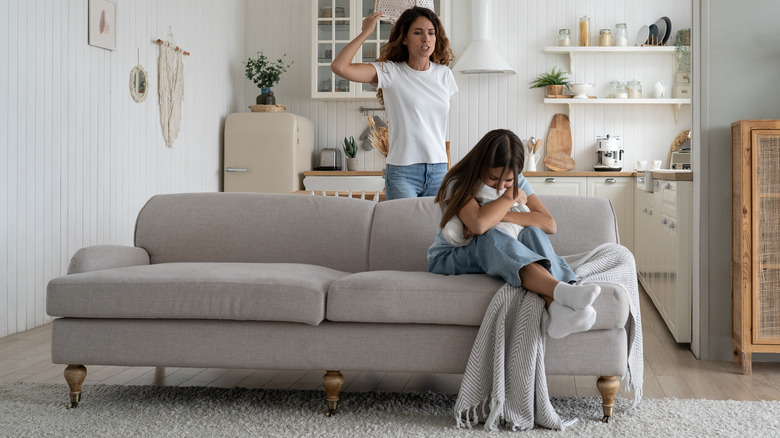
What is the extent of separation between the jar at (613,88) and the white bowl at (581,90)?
0.19m

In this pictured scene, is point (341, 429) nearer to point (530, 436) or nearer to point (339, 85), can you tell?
point (530, 436)

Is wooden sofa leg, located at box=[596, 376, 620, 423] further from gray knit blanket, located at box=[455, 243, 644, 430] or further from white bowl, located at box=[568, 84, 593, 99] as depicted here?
white bowl, located at box=[568, 84, 593, 99]

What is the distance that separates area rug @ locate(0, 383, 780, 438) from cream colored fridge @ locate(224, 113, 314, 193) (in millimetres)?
3717

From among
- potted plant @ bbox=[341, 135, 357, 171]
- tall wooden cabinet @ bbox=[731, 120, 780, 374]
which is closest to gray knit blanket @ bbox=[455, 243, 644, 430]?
tall wooden cabinet @ bbox=[731, 120, 780, 374]

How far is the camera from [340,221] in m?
3.18

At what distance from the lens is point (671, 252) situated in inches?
153

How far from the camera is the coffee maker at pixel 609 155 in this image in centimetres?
645

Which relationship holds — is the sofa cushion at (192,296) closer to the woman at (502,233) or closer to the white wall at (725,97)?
the woman at (502,233)

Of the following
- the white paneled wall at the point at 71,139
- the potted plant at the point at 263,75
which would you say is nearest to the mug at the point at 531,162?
the potted plant at the point at 263,75

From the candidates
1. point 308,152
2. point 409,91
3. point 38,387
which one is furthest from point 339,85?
point 38,387

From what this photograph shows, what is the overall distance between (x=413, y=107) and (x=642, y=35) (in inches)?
160

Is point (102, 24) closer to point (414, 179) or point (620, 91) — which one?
point (414, 179)

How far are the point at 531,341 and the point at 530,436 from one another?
10.7 inches

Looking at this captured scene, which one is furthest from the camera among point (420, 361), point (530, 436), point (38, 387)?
point (38, 387)
